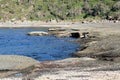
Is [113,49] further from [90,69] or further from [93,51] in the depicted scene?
[90,69]

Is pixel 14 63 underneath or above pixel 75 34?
above

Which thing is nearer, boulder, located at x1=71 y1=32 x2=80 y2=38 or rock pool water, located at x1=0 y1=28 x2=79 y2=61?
rock pool water, located at x1=0 y1=28 x2=79 y2=61

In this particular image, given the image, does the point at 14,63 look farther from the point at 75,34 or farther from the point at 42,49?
the point at 75,34

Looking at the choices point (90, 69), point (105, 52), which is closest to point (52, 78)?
point (90, 69)

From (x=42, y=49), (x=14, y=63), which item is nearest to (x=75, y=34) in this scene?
(x=42, y=49)

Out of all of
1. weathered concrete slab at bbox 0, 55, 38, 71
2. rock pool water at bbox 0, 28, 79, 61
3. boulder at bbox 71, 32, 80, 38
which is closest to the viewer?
weathered concrete slab at bbox 0, 55, 38, 71

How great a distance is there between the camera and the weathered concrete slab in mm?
47822

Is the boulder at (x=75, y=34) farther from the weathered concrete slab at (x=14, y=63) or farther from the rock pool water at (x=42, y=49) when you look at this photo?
the weathered concrete slab at (x=14, y=63)

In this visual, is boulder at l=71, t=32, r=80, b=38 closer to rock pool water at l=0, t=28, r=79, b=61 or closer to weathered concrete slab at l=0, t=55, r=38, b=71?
rock pool water at l=0, t=28, r=79, b=61

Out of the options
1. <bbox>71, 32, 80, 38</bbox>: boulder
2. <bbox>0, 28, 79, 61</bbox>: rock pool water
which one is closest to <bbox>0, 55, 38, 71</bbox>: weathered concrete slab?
Result: <bbox>0, 28, 79, 61</bbox>: rock pool water

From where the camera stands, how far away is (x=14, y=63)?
166ft

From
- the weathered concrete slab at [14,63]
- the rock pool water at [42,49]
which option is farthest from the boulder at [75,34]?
the weathered concrete slab at [14,63]

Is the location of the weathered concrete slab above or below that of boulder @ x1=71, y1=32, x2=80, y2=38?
above

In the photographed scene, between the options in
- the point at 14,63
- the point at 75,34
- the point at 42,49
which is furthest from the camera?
the point at 75,34
